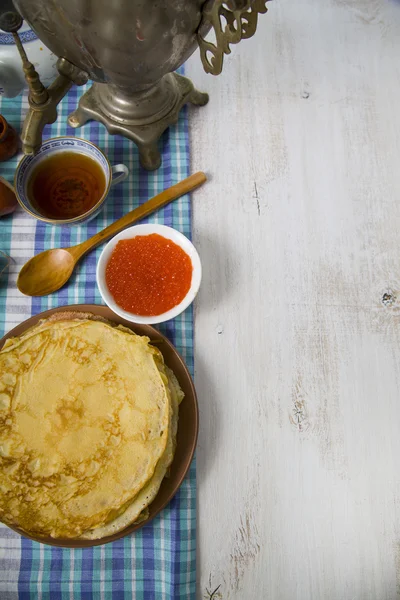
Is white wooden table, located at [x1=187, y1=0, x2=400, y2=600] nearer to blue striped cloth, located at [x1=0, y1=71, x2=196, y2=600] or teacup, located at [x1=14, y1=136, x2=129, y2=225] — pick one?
blue striped cloth, located at [x1=0, y1=71, x2=196, y2=600]

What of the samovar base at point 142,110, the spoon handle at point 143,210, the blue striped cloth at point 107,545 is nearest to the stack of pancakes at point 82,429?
the blue striped cloth at point 107,545

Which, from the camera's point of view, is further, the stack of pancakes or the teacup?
the teacup

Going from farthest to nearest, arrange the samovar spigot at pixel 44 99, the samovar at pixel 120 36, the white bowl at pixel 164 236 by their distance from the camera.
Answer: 1. the white bowl at pixel 164 236
2. the samovar spigot at pixel 44 99
3. the samovar at pixel 120 36

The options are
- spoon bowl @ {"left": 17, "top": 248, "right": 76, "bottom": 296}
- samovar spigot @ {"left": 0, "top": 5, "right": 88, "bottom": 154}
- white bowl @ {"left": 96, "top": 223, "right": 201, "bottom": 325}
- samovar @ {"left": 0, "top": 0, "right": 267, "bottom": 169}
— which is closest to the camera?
samovar @ {"left": 0, "top": 0, "right": 267, "bottom": 169}

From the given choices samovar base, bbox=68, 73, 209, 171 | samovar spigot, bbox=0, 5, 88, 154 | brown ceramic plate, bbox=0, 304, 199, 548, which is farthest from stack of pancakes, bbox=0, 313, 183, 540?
samovar base, bbox=68, 73, 209, 171

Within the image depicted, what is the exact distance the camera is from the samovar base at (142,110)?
1.33 meters

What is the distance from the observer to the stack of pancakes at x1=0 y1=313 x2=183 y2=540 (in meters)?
1.06

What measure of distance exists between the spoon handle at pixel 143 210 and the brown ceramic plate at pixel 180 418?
177mm

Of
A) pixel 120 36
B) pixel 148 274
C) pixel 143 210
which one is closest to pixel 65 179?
pixel 143 210

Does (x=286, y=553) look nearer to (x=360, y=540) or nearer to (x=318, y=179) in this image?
(x=360, y=540)

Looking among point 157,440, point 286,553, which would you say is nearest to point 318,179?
point 157,440

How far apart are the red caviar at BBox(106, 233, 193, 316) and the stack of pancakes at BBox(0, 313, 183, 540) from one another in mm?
100

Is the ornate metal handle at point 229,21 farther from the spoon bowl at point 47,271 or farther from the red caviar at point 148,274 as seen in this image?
the spoon bowl at point 47,271

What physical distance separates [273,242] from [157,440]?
0.63 m
